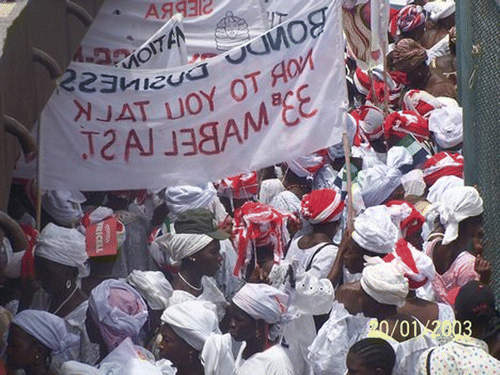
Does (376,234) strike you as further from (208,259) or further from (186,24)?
(186,24)

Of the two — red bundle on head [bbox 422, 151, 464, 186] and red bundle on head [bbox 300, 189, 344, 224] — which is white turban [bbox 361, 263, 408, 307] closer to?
red bundle on head [bbox 300, 189, 344, 224]

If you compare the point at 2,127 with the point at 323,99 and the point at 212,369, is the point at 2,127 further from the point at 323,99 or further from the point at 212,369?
the point at 323,99

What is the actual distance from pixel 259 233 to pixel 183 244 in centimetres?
72

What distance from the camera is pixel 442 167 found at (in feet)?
35.0

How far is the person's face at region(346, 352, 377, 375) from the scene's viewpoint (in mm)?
6625

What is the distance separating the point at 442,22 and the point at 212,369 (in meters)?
8.63

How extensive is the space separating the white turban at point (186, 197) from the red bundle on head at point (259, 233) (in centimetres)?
55

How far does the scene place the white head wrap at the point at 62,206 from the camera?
927 cm

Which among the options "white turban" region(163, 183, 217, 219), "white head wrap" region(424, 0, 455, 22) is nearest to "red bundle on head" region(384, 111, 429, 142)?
"white turban" region(163, 183, 217, 219)

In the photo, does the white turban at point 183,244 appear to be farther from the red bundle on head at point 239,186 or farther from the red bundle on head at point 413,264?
the red bundle on head at point 239,186

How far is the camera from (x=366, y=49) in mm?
A: 12531

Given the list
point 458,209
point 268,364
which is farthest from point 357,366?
point 458,209

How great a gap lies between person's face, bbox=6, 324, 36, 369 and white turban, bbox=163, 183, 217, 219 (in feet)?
9.45

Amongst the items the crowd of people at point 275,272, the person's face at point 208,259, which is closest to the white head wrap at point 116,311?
the crowd of people at point 275,272
